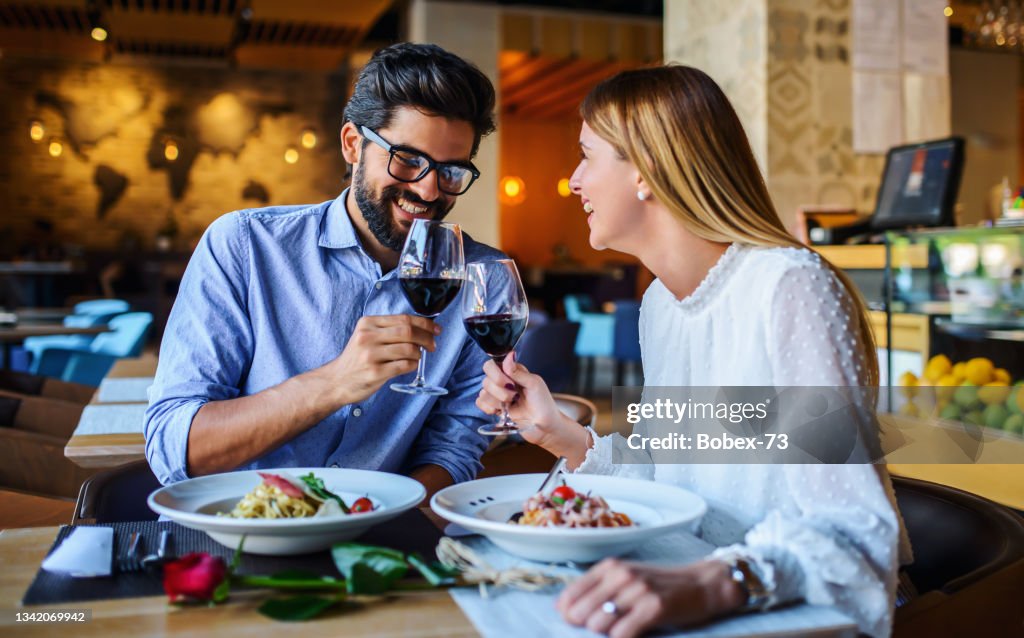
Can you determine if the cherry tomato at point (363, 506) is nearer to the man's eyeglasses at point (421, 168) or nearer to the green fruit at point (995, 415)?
the man's eyeglasses at point (421, 168)

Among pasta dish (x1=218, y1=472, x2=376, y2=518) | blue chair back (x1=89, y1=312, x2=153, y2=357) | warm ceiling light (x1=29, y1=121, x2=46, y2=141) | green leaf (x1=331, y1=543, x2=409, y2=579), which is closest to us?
green leaf (x1=331, y1=543, x2=409, y2=579)

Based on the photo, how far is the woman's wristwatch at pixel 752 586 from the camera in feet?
2.93

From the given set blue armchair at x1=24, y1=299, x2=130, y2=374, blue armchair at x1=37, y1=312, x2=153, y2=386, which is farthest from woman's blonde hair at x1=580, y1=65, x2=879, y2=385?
blue armchair at x1=24, y1=299, x2=130, y2=374

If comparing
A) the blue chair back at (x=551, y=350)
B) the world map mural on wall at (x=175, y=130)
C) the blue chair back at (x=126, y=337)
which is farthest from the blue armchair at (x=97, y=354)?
the world map mural on wall at (x=175, y=130)

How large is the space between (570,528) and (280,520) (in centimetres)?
32

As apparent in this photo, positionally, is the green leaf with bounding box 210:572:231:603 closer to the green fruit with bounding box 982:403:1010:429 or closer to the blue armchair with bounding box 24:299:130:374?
the green fruit with bounding box 982:403:1010:429

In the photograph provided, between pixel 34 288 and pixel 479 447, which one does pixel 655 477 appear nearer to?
pixel 479 447

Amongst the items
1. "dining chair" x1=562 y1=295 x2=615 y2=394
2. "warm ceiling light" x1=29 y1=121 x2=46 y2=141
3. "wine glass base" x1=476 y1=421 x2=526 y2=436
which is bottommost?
"dining chair" x1=562 y1=295 x2=615 y2=394

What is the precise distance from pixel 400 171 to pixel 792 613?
1166mm

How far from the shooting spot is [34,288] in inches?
427

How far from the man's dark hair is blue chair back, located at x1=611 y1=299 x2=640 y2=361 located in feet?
18.8

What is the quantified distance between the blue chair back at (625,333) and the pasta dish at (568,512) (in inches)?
254

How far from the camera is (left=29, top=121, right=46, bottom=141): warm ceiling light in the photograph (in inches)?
486

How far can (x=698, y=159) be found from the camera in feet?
4.35
